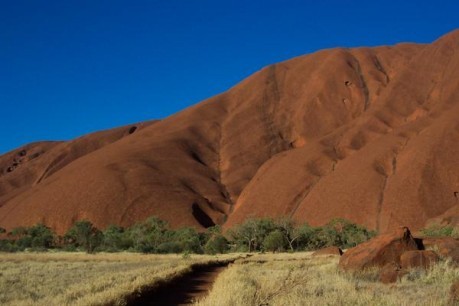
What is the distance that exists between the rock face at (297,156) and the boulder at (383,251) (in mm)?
45274

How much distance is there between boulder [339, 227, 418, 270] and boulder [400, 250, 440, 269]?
0.60m

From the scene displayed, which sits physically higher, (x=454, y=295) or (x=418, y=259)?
(x=454, y=295)

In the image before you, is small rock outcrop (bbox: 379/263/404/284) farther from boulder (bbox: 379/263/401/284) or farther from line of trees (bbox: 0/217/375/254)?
line of trees (bbox: 0/217/375/254)

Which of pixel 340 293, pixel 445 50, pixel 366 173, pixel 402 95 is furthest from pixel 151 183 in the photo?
pixel 340 293

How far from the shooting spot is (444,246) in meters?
23.0

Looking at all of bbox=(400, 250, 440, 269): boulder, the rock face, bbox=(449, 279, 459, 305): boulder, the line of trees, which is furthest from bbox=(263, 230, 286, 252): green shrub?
bbox=(449, 279, 459, 305): boulder

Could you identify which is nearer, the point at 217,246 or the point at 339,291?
the point at 339,291

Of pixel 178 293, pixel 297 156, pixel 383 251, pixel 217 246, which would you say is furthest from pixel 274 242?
pixel 178 293

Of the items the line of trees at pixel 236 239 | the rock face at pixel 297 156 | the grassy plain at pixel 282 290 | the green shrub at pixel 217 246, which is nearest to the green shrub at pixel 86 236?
the line of trees at pixel 236 239

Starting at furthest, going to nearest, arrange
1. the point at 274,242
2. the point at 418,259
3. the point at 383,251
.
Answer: the point at 274,242 → the point at 383,251 → the point at 418,259

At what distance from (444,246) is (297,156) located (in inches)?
3325

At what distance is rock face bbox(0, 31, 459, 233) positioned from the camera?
8581cm

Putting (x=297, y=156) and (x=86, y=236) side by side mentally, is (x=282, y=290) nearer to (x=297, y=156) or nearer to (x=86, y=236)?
(x=86, y=236)

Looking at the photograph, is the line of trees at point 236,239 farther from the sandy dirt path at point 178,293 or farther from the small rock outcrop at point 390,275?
the small rock outcrop at point 390,275
